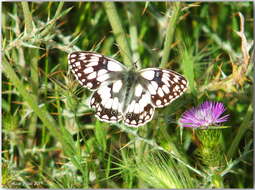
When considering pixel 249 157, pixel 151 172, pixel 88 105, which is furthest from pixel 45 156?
pixel 249 157

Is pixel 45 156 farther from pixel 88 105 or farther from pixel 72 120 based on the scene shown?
pixel 88 105

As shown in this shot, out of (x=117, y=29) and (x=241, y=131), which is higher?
(x=117, y=29)

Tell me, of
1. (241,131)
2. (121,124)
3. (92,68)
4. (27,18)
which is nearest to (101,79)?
(92,68)

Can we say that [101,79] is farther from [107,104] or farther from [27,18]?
[27,18]

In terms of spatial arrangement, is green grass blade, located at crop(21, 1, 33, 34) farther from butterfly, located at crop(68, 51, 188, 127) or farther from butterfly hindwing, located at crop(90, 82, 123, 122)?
butterfly hindwing, located at crop(90, 82, 123, 122)

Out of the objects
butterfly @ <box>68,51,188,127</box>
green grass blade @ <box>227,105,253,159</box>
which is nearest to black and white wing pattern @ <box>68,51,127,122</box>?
butterfly @ <box>68,51,188,127</box>

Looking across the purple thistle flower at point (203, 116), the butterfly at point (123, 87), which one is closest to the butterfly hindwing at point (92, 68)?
the butterfly at point (123, 87)
